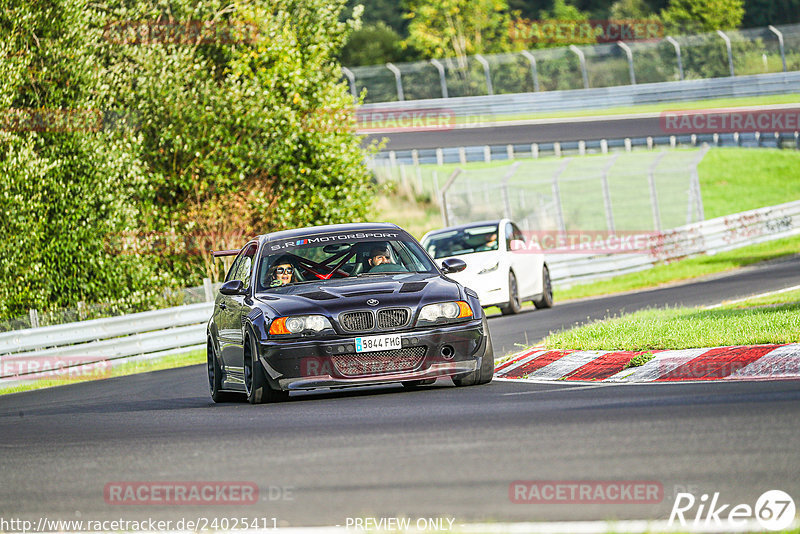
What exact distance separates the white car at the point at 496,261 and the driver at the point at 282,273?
31.8 ft

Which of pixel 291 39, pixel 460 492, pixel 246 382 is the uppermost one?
pixel 291 39

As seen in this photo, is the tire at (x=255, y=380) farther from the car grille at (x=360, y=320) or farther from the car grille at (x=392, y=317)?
the car grille at (x=392, y=317)

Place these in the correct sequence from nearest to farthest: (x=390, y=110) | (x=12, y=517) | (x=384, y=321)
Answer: (x=12, y=517)
(x=384, y=321)
(x=390, y=110)

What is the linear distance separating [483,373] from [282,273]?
6.64 feet

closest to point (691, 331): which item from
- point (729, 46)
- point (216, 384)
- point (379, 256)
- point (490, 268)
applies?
point (379, 256)

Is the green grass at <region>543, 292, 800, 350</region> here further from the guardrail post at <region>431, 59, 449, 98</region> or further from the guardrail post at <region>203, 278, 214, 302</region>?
the guardrail post at <region>431, 59, 449, 98</region>

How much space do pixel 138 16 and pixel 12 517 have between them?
75.6ft

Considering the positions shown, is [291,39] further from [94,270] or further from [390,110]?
[390,110]

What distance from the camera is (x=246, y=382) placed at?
1120cm

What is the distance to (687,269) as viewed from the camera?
95.8 feet

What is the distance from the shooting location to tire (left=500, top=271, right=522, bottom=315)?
22203 millimetres

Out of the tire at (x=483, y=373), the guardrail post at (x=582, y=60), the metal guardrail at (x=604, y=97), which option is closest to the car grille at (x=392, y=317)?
the tire at (x=483, y=373)

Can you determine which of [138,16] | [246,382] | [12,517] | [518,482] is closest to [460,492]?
[518,482]

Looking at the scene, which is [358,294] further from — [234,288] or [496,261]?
[496,261]
